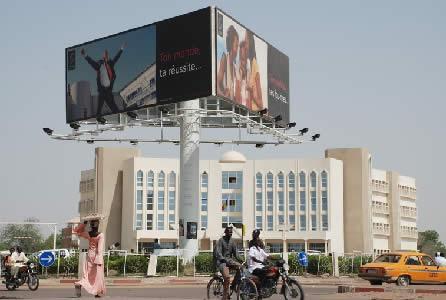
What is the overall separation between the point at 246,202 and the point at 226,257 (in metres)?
70.0

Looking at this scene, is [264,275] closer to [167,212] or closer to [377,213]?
[167,212]

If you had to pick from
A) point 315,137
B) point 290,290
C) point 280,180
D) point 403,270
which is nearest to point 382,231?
point 280,180

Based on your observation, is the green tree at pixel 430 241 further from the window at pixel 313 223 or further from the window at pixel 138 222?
the window at pixel 138 222

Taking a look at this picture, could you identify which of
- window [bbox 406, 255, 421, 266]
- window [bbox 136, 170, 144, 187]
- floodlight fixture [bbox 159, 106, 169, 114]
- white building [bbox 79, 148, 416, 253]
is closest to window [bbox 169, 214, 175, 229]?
white building [bbox 79, 148, 416, 253]

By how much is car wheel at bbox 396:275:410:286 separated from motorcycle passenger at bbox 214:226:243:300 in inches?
413

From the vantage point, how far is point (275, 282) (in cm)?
1526

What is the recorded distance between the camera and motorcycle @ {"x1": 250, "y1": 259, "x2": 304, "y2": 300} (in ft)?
49.4

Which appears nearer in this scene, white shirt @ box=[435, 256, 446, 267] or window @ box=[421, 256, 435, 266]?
window @ box=[421, 256, 435, 266]

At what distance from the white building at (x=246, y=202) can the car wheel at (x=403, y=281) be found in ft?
188

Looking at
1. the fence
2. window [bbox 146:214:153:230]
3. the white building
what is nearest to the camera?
the fence

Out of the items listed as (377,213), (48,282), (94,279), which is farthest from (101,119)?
(377,213)

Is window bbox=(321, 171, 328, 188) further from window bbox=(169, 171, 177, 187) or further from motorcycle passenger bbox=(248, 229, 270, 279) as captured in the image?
motorcycle passenger bbox=(248, 229, 270, 279)

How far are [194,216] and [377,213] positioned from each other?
61766mm

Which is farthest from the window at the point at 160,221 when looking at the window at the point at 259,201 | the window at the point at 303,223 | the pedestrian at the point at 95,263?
the pedestrian at the point at 95,263
